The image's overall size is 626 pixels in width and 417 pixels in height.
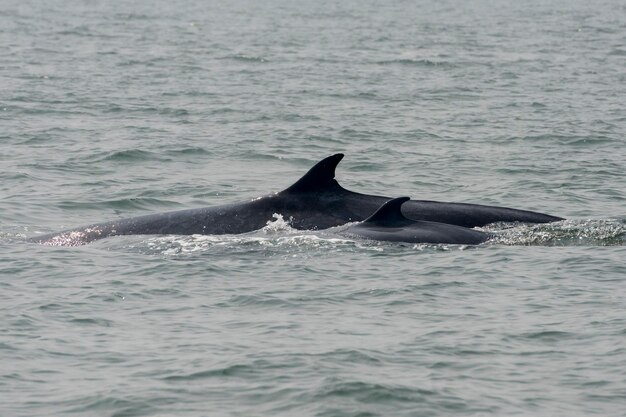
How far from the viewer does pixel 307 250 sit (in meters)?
15.3

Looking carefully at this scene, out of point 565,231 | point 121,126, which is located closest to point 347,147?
point 121,126

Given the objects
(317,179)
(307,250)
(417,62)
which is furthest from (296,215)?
(417,62)

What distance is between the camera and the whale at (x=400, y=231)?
1559cm

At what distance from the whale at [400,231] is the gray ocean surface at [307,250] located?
0.18m

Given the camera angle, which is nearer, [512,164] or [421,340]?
[421,340]

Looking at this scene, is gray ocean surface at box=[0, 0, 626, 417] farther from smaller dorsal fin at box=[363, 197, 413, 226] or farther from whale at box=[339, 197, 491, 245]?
smaller dorsal fin at box=[363, 197, 413, 226]

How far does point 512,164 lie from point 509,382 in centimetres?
1224

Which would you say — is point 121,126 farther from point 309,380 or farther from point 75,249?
point 309,380

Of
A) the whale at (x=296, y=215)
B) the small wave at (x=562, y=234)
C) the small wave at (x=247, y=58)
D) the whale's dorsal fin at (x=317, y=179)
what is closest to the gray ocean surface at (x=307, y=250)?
the small wave at (x=562, y=234)

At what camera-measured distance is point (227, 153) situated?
24.2m

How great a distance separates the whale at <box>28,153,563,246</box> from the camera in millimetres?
16250

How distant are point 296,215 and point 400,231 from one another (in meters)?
1.30

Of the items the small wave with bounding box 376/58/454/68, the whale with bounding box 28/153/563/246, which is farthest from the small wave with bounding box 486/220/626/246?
the small wave with bounding box 376/58/454/68

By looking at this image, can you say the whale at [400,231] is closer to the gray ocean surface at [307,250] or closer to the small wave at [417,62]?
the gray ocean surface at [307,250]
